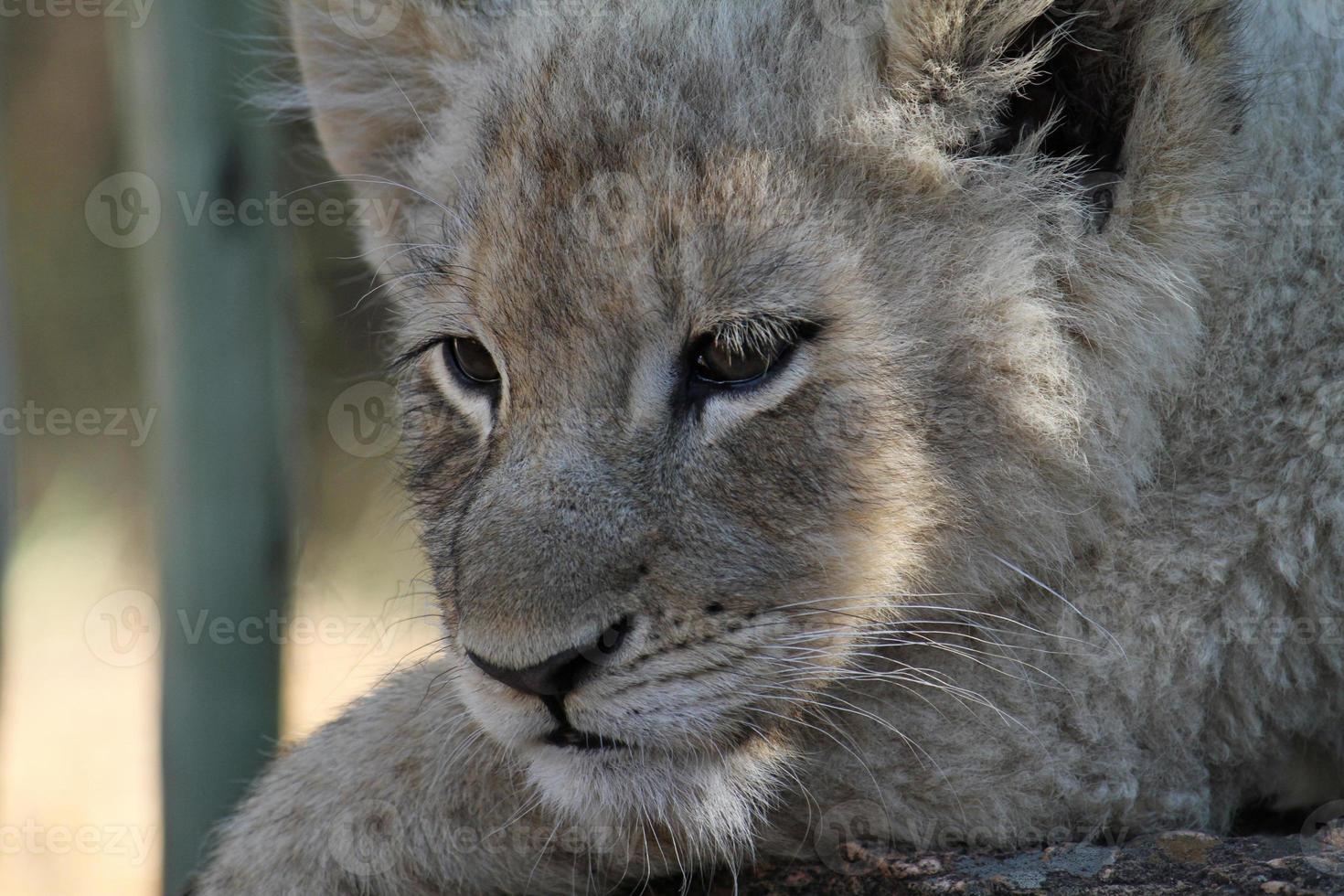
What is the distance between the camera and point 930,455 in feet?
8.55

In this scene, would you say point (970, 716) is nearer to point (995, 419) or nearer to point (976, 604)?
point (976, 604)

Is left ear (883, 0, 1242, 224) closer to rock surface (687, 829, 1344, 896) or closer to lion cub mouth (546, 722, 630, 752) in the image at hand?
rock surface (687, 829, 1344, 896)

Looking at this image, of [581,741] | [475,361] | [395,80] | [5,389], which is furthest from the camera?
[5,389]

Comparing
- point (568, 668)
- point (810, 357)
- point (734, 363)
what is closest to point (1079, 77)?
point (810, 357)

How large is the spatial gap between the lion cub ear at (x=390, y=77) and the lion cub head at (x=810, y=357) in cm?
84

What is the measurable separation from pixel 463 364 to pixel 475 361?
37mm

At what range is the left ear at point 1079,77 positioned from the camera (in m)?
2.52

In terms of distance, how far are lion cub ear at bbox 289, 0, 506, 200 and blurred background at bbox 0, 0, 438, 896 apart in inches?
16.9

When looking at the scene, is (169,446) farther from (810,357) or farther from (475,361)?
(810,357)

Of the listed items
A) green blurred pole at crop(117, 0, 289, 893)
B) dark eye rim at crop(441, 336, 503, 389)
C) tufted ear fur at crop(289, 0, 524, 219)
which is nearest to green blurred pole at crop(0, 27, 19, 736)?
green blurred pole at crop(117, 0, 289, 893)

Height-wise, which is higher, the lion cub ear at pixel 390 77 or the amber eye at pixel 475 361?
the lion cub ear at pixel 390 77

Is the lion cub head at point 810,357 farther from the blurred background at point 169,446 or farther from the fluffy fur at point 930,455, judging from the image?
the blurred background at point 169,446

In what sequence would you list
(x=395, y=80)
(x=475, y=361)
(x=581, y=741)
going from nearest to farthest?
(x=581, y=741), (x=475, y=361), (x=395, y=80)

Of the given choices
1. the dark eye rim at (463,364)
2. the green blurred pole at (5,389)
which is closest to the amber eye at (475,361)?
the dark eye rim at (463,364)
